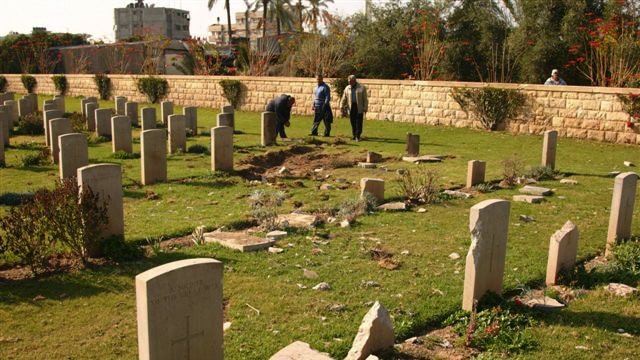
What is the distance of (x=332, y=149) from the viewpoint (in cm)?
1595

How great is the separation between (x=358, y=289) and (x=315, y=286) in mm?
438

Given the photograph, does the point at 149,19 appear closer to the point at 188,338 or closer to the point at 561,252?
the point at 561,252

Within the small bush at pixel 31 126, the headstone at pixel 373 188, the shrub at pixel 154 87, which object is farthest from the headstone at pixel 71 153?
the shrub at pixel 154 87

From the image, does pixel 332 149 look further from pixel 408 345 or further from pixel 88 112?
pixel 408 345

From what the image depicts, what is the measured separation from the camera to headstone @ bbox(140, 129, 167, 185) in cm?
1129

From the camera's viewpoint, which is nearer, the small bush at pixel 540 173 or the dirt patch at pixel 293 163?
the small bush at pixel 540 173

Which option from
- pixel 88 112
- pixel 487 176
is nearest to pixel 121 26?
pixel 88 112

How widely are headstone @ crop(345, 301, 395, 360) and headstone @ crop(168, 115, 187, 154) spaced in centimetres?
1090

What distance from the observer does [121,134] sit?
579 inches

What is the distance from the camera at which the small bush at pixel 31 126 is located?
63.1 feet

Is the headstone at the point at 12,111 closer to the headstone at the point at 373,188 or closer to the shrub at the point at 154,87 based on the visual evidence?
the shrub at the point at 154,87

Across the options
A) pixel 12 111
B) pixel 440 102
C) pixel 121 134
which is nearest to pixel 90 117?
pixel 12 111

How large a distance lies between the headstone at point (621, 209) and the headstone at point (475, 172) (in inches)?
145

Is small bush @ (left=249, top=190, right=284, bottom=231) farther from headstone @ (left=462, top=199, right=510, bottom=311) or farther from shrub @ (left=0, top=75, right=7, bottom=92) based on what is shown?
shrub @ (left=0, top=75, right=7, bottom=92)
